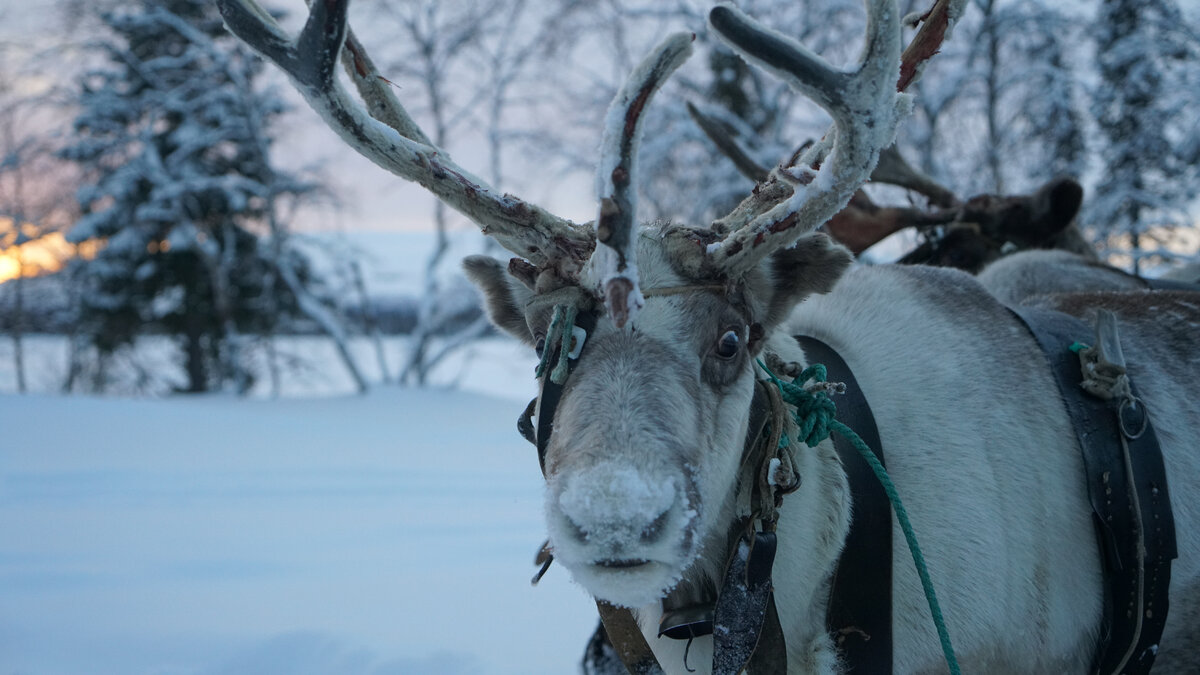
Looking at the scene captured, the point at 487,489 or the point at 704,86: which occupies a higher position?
the point at 704,86

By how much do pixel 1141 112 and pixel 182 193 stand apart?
18393mm

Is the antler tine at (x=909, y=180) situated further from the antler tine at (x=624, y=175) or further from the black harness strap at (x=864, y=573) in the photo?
the antler tine at (x=624, y=175)

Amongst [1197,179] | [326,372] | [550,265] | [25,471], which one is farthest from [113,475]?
[1197,179]

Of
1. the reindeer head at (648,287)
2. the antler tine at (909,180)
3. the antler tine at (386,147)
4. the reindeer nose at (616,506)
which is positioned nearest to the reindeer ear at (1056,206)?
the antler tine at (909,180)

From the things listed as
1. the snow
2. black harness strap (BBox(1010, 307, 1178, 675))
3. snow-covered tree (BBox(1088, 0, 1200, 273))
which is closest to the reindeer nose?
black harness strap (BBox(1010, 307, 1178, 675))

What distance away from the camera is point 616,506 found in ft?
4.62

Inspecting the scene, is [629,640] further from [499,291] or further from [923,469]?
[499,291]

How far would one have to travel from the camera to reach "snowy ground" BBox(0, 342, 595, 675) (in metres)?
3.79

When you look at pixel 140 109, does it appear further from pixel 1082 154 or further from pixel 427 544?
pixel 1082 154

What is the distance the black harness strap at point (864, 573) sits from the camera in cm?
180

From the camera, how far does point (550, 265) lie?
183cm

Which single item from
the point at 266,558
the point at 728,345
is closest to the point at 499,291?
the point at 728,345

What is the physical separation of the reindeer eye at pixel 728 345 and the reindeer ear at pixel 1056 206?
3.03m

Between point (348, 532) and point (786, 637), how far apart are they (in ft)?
15.1
